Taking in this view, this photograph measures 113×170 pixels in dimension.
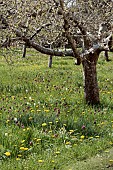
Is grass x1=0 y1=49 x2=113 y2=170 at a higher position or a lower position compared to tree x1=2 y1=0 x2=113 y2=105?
lower

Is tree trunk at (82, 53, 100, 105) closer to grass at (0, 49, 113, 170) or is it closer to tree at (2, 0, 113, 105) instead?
tree at (2, 0, 113, 105)

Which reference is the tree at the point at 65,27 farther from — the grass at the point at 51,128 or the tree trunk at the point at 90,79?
the grass at the point at 51,128

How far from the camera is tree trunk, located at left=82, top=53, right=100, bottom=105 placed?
9.30m

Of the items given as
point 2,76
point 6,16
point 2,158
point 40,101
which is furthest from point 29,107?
point 2,76

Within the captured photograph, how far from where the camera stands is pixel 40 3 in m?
7.77

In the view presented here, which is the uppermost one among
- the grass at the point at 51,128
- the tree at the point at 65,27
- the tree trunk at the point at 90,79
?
the tree at the point at 65,27

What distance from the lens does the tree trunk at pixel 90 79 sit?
30.5ft

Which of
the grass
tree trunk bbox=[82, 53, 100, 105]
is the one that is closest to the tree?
tree trunk bbox=[82, 53, 100, 105]

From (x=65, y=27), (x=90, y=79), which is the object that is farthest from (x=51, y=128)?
(x=90, y=79)

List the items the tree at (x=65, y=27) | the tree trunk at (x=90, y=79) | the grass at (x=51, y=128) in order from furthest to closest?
the tree trunk at (x=90, y=79), the tree at (x=65, y=27), the grass at (x=51, y=128)

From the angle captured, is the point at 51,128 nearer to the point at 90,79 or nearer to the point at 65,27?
the point at 65,27

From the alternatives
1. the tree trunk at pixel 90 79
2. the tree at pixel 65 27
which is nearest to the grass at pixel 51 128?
the tree trunk at pixel 90 79

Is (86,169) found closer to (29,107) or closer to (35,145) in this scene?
(35,145)

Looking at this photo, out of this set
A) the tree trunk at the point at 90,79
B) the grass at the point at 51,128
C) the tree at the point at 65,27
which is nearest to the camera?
the grass at the point at 51,128
